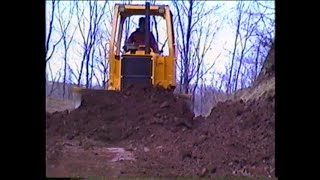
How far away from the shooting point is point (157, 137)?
6.87 metres

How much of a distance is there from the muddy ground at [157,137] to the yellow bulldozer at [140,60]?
418 mm

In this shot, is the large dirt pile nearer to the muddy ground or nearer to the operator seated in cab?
the muddy ground

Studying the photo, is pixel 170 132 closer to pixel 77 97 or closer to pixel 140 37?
Result: pixel 77 97

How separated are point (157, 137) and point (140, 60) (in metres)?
1.65

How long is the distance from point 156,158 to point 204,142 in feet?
2.35

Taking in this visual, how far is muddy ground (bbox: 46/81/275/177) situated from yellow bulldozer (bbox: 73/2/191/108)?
418 mm

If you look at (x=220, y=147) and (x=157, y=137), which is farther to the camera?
(x=157, y=137)

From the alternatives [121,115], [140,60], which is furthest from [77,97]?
[140,60]

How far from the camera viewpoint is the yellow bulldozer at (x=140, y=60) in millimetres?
8094

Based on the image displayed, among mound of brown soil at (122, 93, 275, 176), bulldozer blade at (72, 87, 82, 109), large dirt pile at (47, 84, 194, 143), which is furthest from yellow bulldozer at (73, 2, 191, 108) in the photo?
mound of brown soil at (122, 93, 275, 176)

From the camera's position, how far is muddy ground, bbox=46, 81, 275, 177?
593cm

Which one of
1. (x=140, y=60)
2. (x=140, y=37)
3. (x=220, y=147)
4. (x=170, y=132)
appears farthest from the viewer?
(x=140, y=37)

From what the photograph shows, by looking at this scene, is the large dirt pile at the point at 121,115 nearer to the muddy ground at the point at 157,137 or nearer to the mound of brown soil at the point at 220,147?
the muddy ground at the point at 157,137
